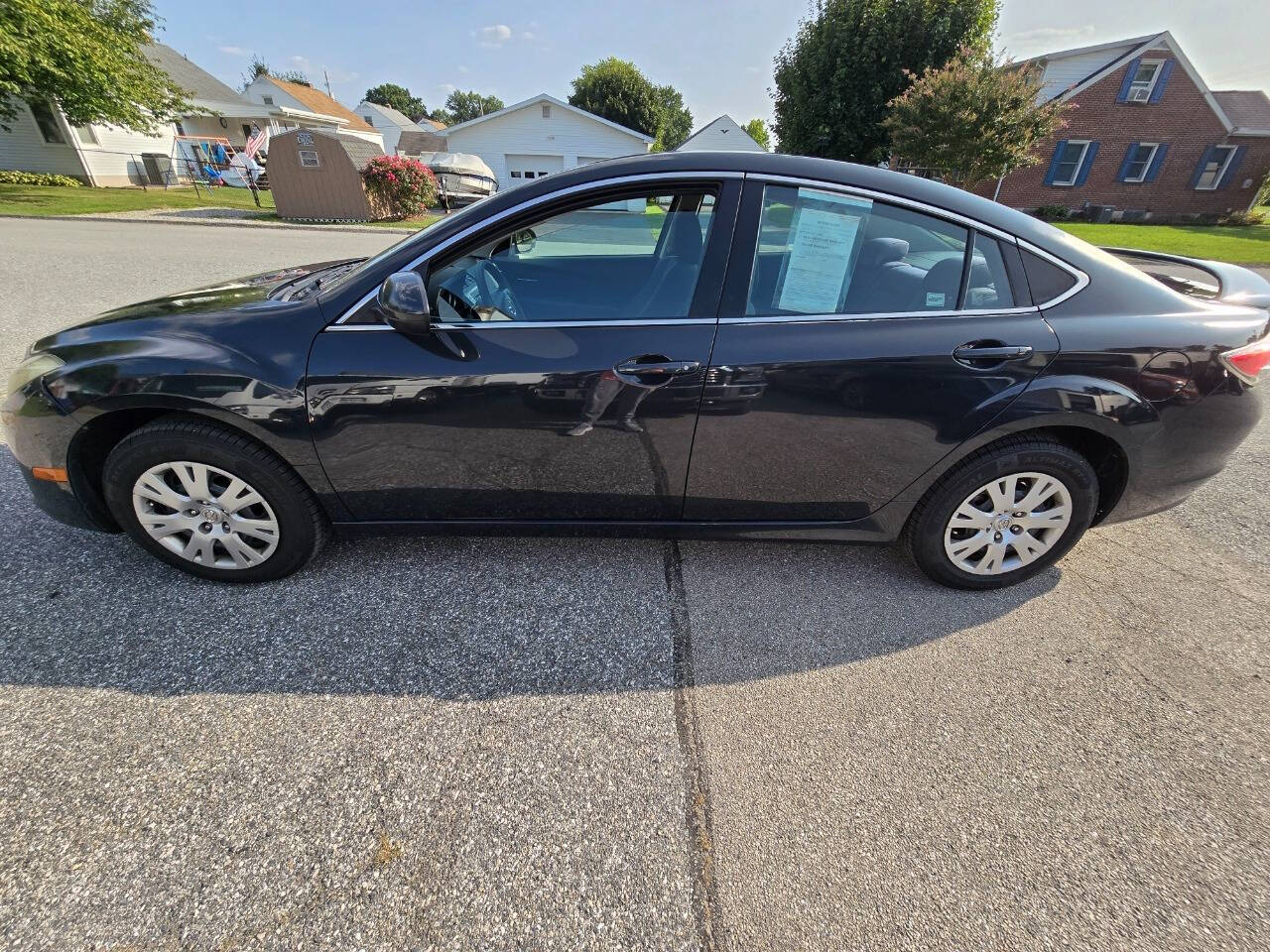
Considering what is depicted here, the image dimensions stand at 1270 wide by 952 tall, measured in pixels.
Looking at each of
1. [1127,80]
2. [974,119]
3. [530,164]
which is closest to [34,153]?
[530,164]

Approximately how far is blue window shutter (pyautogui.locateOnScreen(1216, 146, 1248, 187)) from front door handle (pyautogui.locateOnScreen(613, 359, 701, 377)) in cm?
3427

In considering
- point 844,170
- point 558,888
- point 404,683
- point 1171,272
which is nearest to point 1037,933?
point 558,888

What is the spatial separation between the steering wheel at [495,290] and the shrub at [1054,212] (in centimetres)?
2898

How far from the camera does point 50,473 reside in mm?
2209

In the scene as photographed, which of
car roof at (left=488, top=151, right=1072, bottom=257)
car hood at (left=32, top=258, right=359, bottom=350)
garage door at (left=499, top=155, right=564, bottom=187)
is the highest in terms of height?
garage door at (left=499, top=155, right=564, bottom=187)

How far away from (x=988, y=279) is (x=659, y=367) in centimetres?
130

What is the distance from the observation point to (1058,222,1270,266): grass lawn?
14.2 m

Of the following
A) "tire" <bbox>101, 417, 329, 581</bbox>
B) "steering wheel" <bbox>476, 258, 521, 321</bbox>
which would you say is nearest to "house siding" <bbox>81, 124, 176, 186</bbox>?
"tire" <bbox>101, 417, 329, 581</bbox>

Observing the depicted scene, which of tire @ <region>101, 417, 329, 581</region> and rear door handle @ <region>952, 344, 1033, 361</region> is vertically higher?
rear door handle @ <region>952, 344, 1033, 361</region>

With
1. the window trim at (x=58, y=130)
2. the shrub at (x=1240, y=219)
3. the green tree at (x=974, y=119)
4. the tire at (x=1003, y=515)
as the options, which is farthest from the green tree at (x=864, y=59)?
the window trim at (x=58, y=130)

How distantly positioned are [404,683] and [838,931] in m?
1.49

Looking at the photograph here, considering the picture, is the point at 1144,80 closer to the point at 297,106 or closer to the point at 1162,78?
the point at 1162,78

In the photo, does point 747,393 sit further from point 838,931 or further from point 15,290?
point 15,290

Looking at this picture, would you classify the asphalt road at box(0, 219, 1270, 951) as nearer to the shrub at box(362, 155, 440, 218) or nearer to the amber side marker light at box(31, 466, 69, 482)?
the amber side marker light at box(31, 466, 69, 482)
